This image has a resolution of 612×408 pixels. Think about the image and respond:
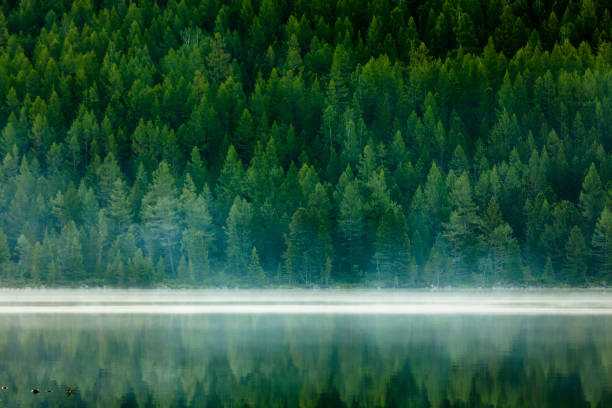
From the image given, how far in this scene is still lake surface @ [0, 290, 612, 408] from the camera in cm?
3756

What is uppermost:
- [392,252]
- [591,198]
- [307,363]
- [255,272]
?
[591,198]

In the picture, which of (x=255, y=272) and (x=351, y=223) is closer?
(x=255, y=272)

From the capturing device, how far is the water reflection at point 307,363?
122 feet

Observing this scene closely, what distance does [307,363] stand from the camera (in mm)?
46250

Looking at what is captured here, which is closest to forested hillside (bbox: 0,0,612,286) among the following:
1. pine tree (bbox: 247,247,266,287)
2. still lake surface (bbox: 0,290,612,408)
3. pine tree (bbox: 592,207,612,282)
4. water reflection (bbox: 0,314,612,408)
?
pine tree (bbox: 247,247,266,287)

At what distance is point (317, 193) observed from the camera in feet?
457

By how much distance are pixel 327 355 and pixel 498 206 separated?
299 ft

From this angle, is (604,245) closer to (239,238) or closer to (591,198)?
(591,198)

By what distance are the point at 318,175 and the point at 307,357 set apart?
112671mm

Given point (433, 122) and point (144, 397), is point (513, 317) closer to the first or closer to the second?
point (144, 397)

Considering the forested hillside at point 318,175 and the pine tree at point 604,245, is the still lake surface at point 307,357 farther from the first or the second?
the forested hillside at point 318,175

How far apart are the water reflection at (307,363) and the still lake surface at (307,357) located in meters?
0.07

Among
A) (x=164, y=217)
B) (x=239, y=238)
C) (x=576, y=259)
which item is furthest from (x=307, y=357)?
(x=164, y=217)

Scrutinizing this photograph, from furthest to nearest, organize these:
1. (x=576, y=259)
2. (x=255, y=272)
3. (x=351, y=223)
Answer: (x=351, y=223) < (x=255, y=272) < (x=576, y=259)
